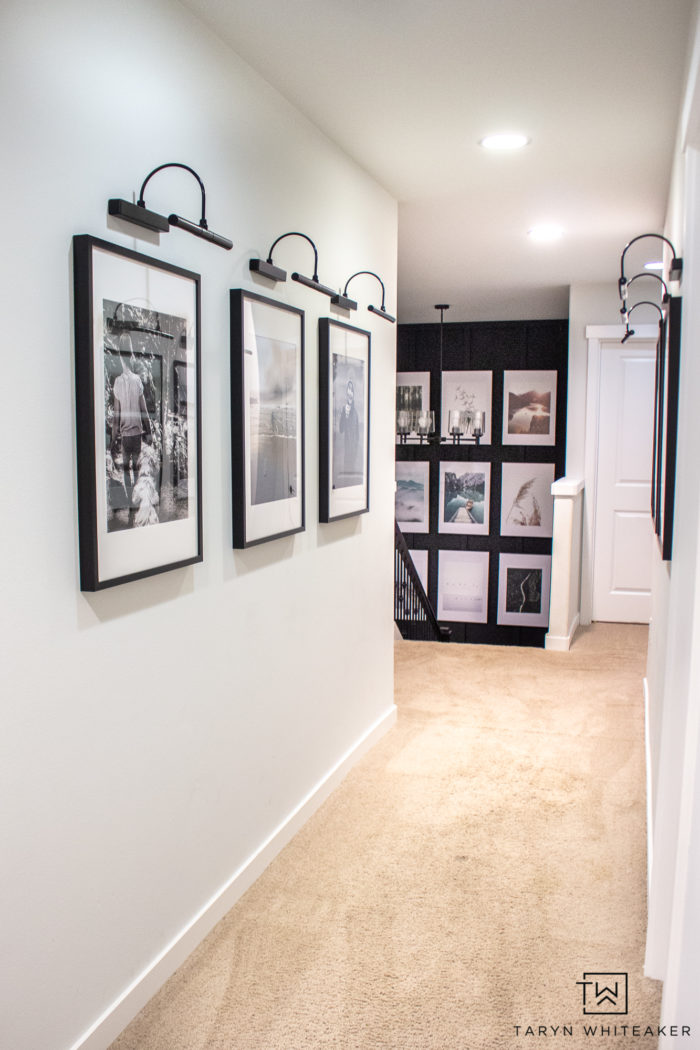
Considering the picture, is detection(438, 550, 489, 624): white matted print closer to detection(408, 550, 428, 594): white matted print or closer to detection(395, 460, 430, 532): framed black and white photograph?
detection(408, 550, 428, 594): white matted print

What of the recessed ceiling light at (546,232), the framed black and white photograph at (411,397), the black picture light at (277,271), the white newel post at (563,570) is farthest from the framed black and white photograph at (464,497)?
the black picture light at (277,271)

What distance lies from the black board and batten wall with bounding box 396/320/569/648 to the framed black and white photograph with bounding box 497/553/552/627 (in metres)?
0.05

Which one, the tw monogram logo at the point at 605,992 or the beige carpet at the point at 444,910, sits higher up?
the beige carpet at the point at 444,910

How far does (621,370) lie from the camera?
245 inches

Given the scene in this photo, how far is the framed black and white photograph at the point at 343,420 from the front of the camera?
10.1ft

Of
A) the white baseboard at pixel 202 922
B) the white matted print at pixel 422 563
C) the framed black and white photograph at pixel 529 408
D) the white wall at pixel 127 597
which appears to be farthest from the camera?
the white matted print at pixel 422 563

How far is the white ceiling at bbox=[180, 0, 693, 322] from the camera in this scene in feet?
7.14

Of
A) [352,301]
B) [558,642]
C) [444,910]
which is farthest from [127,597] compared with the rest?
[558,642]

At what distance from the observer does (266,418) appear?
2.60 m

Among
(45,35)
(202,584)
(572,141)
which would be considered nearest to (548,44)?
(572,141)

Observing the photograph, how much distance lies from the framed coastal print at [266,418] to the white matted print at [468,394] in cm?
457

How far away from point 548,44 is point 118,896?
94.2 inches

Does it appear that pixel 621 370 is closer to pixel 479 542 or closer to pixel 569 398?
pixel 569 398

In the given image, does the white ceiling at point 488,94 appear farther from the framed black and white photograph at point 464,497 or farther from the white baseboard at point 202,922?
the framed black and white photograph at point 464,497
